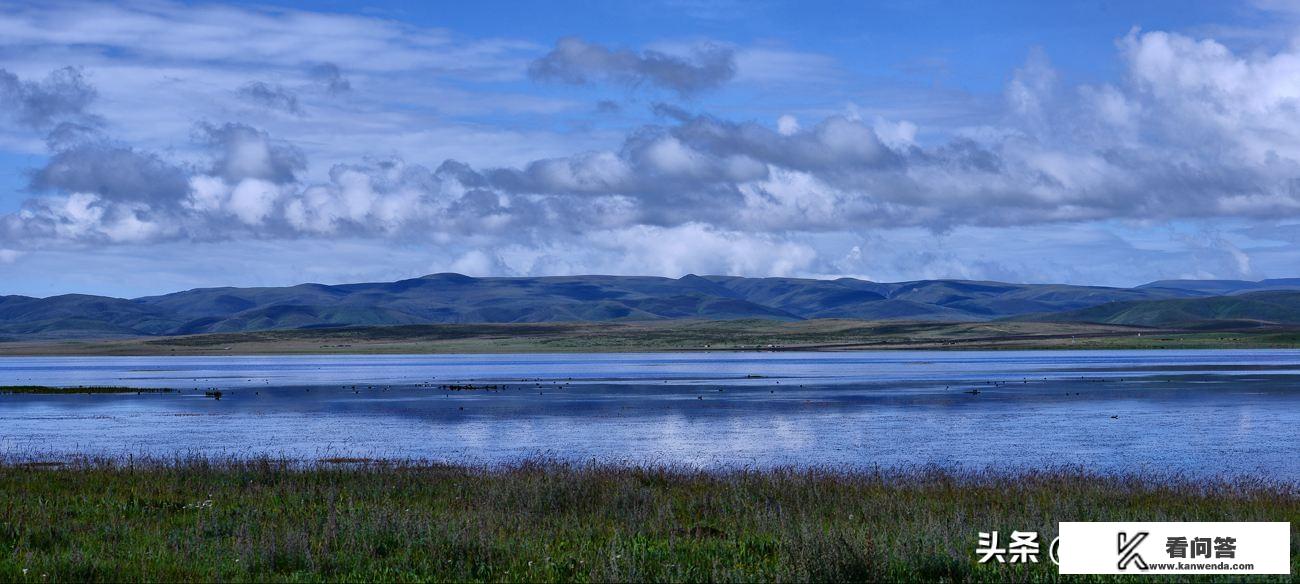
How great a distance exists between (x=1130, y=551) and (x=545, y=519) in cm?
Result: 1058

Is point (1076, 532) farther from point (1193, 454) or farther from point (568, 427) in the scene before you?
point (568, 427)

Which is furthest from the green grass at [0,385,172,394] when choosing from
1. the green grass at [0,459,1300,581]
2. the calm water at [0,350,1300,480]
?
the green grass at [0,459,1300,581]

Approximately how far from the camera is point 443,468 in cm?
3591

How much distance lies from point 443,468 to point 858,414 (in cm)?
3507

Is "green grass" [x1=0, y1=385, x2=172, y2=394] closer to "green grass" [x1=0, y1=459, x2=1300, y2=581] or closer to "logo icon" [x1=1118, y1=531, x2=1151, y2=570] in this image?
"green grass" [x1=0, y1=459, x2=1300, y2=581]

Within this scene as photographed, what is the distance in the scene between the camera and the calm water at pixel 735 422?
147ft

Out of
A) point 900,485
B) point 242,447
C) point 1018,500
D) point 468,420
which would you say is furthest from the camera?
point 468,420

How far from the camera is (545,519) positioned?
22.8 metres

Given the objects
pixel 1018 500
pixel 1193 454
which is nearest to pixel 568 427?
pixel 1193 454

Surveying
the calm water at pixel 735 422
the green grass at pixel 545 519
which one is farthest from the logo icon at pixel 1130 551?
the calm water at pixel 735 422

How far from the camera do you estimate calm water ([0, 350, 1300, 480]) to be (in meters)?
44.9

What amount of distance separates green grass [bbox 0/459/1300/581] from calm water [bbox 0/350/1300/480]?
9.45 meters

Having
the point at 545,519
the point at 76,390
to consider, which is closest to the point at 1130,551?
the point at 545,519

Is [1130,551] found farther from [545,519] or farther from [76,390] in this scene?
[76,390]
